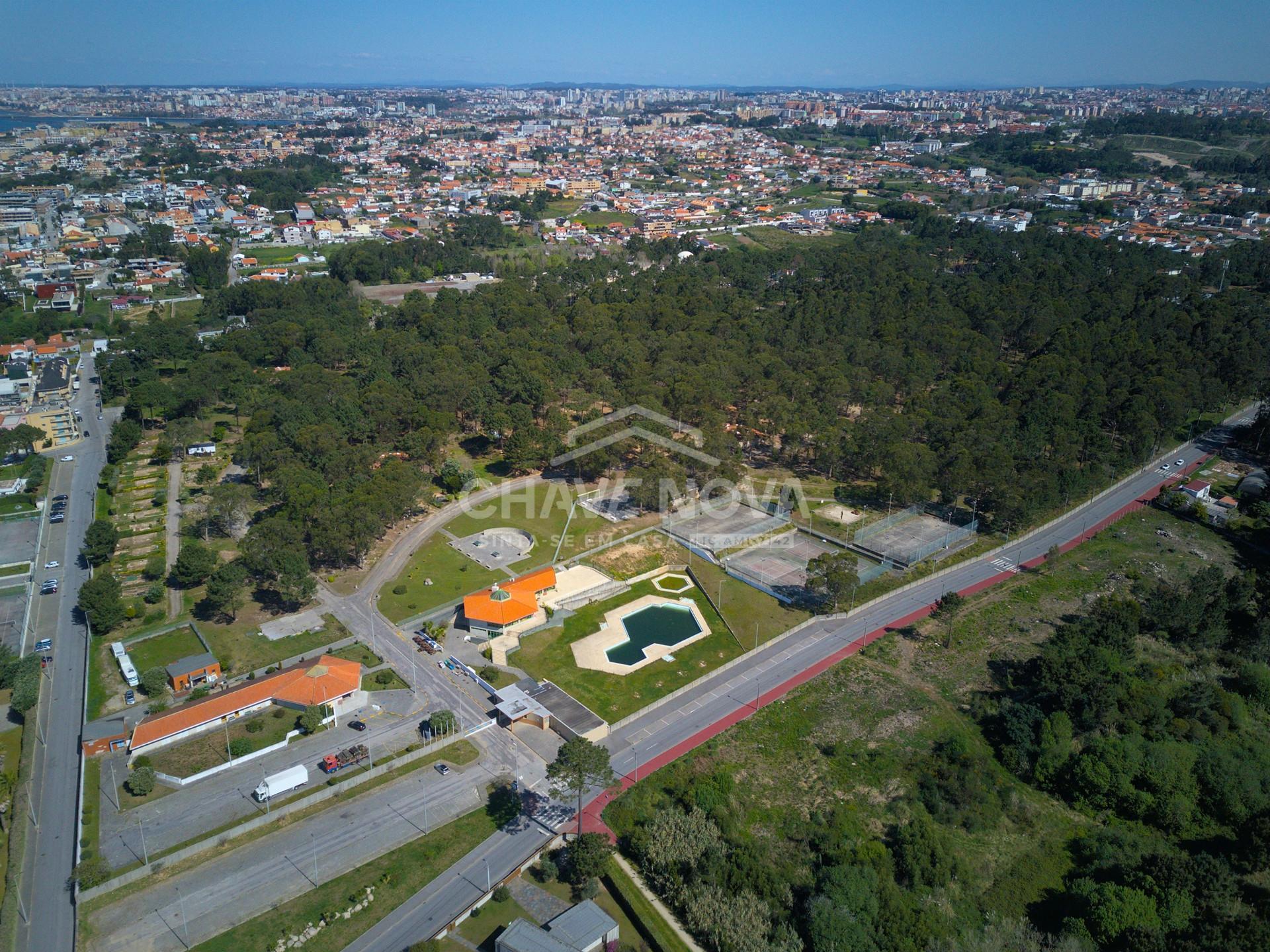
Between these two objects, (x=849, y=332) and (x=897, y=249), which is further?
(x=897, y=249)

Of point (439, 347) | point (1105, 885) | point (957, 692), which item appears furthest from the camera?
point (439, 347)

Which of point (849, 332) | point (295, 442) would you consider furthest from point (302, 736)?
point (849, 332)

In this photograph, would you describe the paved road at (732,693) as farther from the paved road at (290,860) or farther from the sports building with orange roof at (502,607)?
the sports building with orange roof at (502,607)

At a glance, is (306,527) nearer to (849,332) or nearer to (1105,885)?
(1105,885)

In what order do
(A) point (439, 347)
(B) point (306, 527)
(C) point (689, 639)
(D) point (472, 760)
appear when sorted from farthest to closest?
(A) point (439, 347), (B) point (306, 527), (C) point (689, 639), (D) point (472, 760)

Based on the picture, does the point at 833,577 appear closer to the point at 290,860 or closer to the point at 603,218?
the point at 290,860

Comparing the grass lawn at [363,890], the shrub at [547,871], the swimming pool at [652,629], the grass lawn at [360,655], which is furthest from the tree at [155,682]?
the swimming pool at [652,629]
